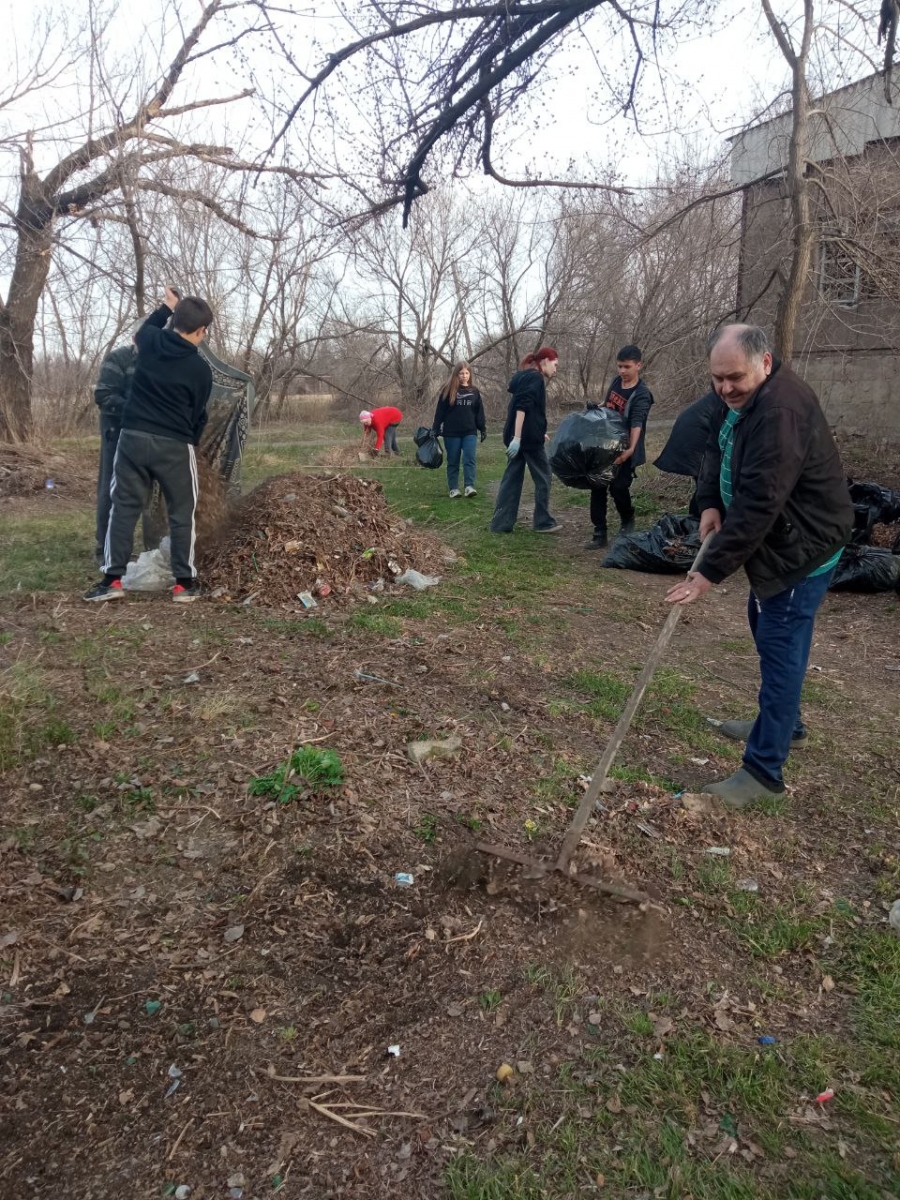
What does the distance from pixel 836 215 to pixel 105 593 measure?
7257mm

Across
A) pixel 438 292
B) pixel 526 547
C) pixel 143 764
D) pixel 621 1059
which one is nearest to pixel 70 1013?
pixel 143 764

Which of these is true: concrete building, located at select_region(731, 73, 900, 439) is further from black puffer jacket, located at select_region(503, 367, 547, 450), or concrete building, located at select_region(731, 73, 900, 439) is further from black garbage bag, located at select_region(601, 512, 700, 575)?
black garbage bag, located at select_region(601, 512, 700, 575)

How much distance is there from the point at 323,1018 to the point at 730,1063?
1.12m

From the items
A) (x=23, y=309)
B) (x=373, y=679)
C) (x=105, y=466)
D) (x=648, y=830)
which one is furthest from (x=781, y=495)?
(x=23, y=309)

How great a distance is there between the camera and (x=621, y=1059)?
7.23 feet

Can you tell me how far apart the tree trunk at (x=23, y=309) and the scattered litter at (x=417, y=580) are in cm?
975

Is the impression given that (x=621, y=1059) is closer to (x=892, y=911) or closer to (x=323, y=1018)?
(x=323, y=1018)

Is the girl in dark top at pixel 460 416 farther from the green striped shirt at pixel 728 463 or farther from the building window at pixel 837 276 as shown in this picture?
the green striped shirt at pixel 728 463

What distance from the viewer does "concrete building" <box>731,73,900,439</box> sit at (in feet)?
25.2

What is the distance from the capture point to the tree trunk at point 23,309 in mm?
12805

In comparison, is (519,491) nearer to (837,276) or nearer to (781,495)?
(837,276)

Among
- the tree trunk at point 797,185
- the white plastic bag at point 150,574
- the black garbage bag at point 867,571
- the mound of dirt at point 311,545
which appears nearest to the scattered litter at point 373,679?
the mound of dirt at point 311,545

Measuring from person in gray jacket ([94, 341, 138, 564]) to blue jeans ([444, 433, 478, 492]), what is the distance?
4960mm

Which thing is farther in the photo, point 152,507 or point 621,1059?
point 152,507
